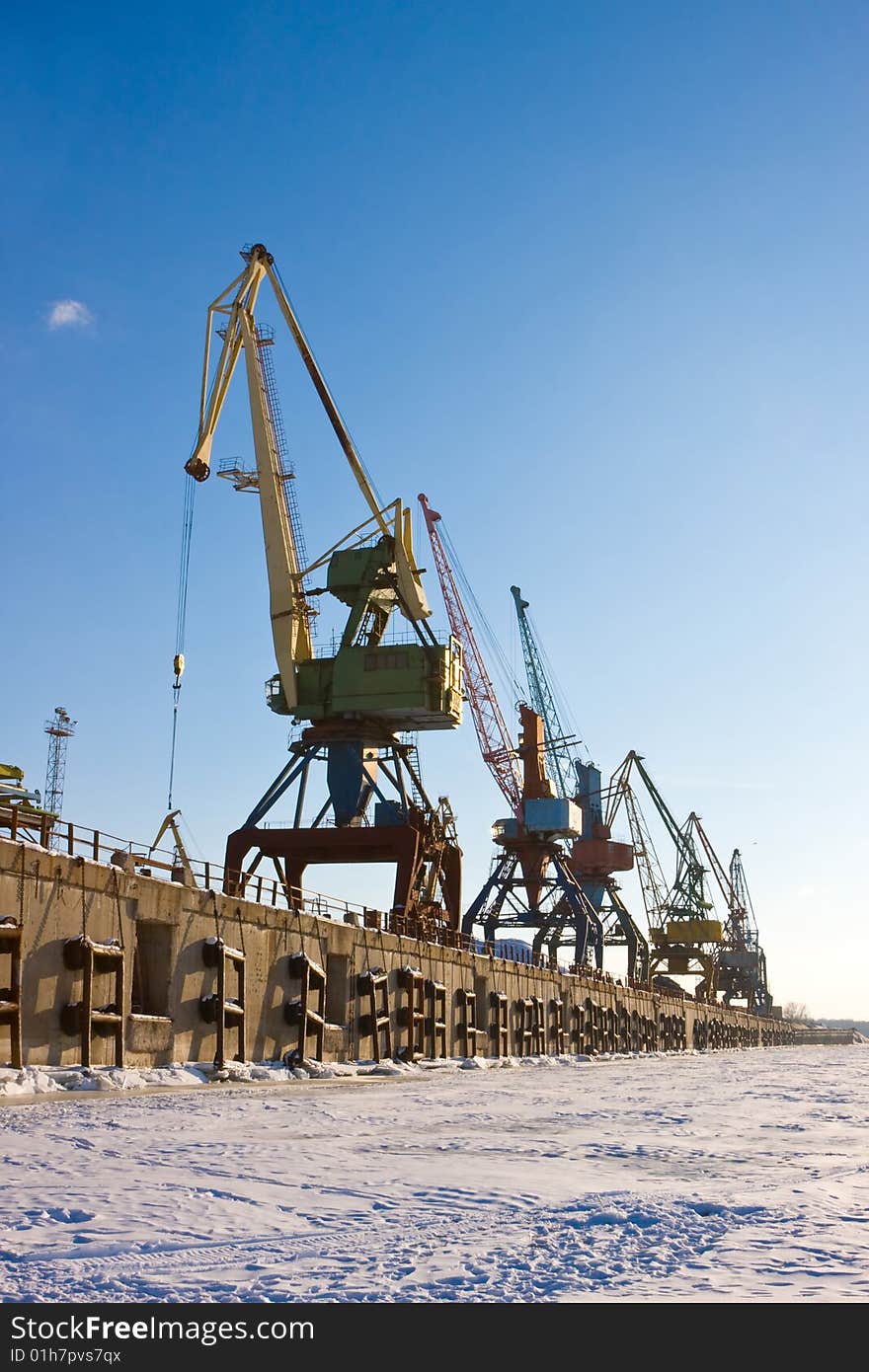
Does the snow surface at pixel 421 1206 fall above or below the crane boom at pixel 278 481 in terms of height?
below

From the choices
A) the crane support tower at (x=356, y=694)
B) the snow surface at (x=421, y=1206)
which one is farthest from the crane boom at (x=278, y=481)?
the snow surface at (x=421, y=1206)

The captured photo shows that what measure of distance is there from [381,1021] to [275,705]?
78.7 ft

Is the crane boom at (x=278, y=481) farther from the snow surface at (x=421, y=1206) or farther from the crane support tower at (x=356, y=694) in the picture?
the snow surface at (x=421, y=1206)

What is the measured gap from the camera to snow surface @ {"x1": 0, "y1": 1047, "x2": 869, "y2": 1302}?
6.85 meters

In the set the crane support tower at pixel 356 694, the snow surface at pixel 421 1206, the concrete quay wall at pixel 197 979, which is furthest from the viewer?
the crane support tower at pixel 356 694

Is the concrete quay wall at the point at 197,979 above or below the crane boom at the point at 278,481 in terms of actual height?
below

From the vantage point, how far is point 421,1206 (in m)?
9.52

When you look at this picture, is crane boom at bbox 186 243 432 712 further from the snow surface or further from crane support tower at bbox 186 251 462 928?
the snow surface

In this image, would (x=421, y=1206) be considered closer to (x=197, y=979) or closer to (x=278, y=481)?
(x=197, y=979)

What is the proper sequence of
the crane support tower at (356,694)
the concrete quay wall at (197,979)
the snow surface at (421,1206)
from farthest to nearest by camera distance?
the crane support tower at (356,694) → the concrete quay wall at (197,979) → the snow surface at (421,1206)

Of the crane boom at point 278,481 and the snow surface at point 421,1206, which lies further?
the crane boom at point 278,481

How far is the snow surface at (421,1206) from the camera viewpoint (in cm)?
685

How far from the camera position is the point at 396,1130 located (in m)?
16.5
